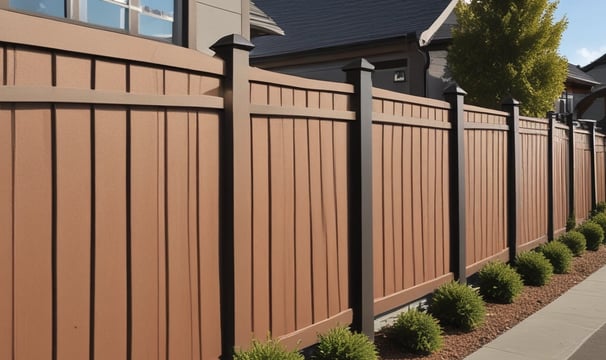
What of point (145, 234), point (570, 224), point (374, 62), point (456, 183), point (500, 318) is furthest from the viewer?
point (374, 62)

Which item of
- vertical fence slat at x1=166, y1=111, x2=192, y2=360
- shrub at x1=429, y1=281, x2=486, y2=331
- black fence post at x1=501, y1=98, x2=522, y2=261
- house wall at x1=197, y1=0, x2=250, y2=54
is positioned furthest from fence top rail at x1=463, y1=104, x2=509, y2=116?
vertical fence slat at x1=166, y1=111, x2=192, y2=360

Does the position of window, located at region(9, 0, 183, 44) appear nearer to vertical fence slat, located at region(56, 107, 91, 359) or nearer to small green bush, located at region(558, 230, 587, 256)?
vertical fence slat, located at region(56, 107, 91, 359)

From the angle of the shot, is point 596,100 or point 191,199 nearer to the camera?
point 191,199

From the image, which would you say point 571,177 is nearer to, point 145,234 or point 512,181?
point 512,181

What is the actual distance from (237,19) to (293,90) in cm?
498

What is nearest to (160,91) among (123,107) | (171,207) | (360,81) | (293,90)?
(123,107)

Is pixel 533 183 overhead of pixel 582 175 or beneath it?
beneath

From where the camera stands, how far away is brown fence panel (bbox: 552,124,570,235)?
1084 centimetres

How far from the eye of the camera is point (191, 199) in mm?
3561

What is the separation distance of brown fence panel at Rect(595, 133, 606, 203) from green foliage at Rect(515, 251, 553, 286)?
7.45 m

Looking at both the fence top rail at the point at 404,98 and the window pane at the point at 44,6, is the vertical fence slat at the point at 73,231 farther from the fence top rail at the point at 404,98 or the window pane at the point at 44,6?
the window pane at the point at 44,6

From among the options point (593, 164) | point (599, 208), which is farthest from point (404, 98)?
point (599, 208)

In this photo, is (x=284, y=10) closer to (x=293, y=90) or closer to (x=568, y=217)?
(x=568, y=217)

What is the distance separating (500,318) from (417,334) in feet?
5.77
